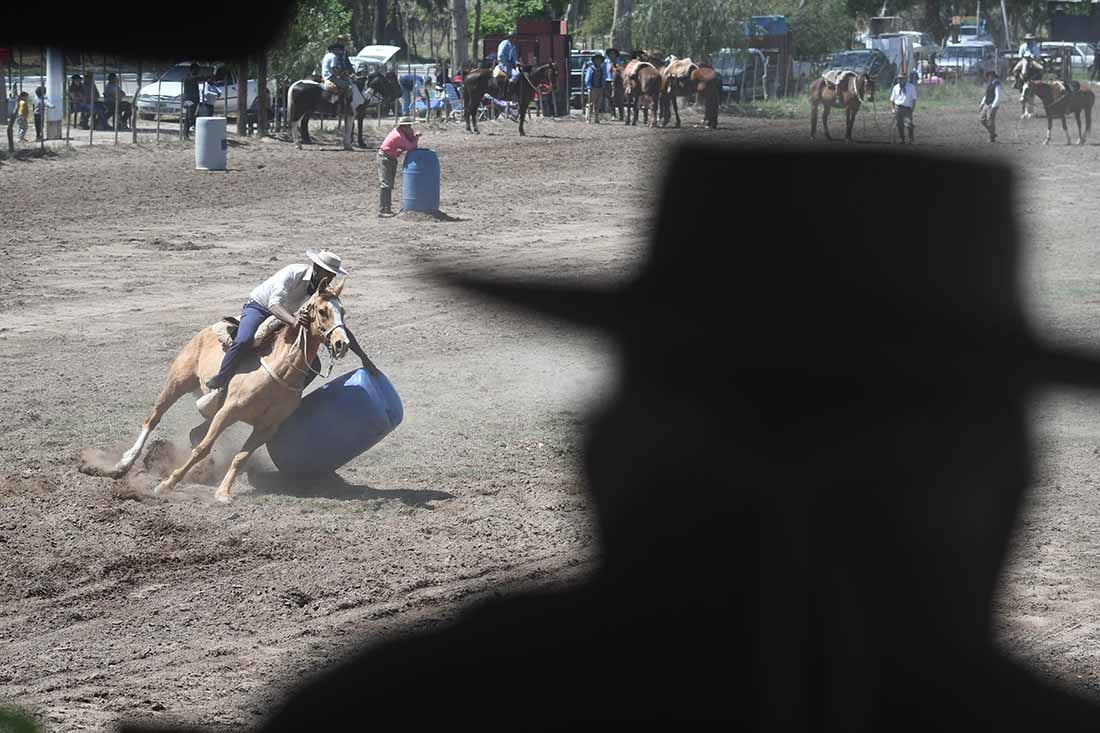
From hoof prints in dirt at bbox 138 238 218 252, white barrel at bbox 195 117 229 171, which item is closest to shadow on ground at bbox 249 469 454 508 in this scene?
hoof prints in dirt at bbox 138 238 218 252

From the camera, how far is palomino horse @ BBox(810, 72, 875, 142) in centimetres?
81

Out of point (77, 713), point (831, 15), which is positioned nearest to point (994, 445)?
point (831, 15)

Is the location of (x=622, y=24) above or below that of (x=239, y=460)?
above

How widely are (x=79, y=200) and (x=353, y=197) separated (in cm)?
318

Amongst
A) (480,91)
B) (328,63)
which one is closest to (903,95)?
(328,63)

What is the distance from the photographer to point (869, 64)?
125 centimetres

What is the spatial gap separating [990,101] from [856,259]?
641mm

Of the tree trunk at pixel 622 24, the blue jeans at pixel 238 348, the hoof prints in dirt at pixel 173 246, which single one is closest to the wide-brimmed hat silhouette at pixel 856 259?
the tree trunk at pixel 622 24

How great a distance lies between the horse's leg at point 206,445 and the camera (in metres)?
6.58

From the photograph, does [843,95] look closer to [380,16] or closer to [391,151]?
[380,16]

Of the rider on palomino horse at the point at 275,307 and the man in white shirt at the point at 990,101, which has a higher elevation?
the man in white shirt at the point at 990,101

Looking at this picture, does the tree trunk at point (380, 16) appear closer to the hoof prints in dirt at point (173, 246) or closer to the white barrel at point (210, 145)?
the hoof prints in dirt at point (173, 246)

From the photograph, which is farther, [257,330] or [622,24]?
[257,330]

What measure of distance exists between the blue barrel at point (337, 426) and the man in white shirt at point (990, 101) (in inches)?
208
